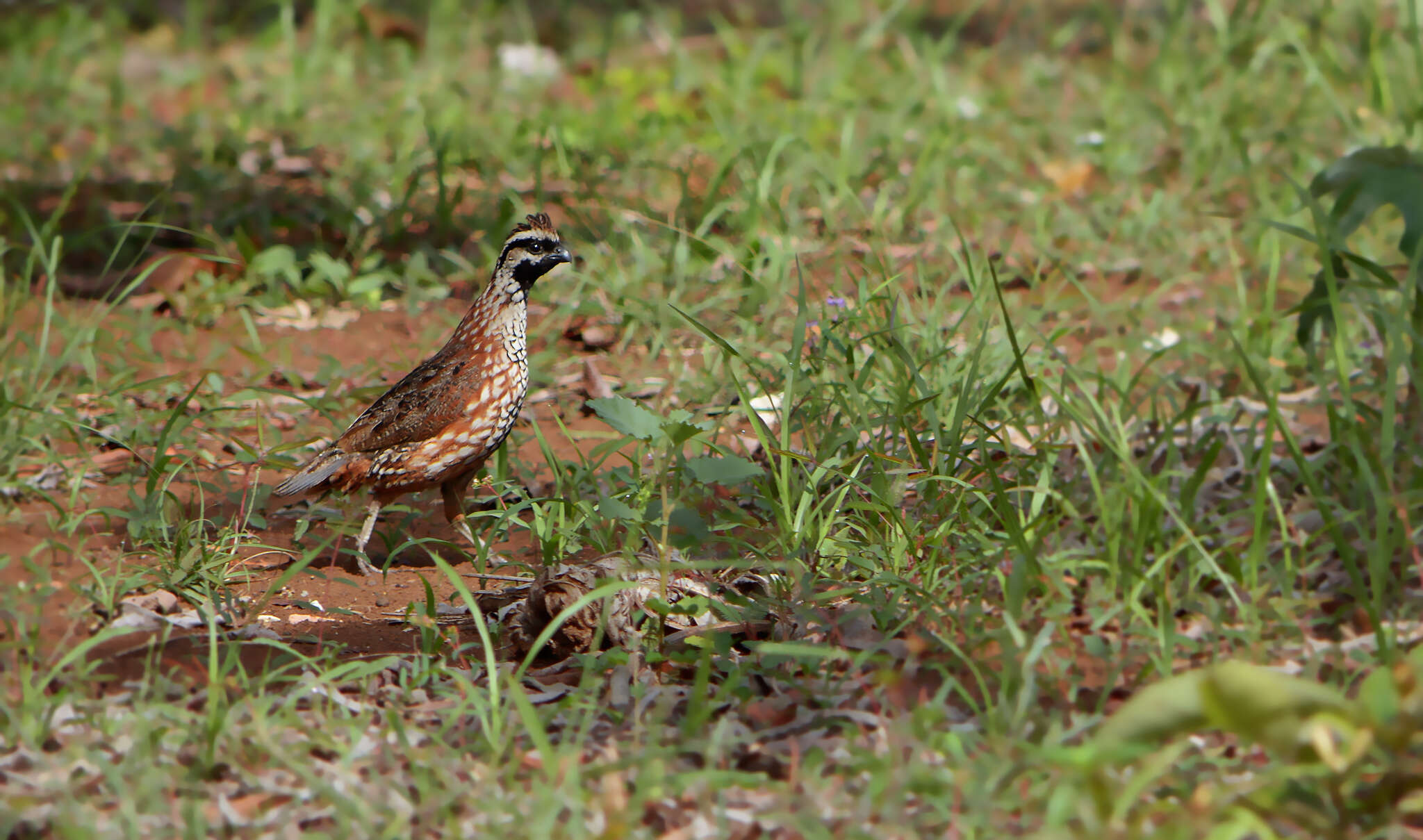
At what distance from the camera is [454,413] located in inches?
179

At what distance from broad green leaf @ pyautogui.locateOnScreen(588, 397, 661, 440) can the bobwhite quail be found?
802 mm

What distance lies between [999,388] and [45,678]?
252 cm

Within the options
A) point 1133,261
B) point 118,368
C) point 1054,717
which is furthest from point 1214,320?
point 118,368

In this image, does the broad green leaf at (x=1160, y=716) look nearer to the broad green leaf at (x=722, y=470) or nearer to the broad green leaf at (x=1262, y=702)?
the broad green leaf at (x=1262, y=702)

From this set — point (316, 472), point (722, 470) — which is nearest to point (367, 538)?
point (316, 472)

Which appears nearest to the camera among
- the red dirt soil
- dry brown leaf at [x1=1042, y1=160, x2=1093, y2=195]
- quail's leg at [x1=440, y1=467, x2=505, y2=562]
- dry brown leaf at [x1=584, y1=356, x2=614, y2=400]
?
the red dirt soil

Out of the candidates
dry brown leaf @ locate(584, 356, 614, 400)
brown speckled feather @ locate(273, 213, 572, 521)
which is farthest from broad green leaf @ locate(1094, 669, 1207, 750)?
dry brown leaf @ locate(584, 356, 614, 400)

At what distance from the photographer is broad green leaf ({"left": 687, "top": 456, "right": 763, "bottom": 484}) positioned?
3.73 metres

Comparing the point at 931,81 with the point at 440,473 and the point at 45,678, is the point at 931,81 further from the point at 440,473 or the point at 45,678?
the point at 45,678

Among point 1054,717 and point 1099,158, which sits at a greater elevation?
point 1099,158

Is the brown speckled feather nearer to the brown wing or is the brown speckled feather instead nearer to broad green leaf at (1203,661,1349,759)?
the brown wing

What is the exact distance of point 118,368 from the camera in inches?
226

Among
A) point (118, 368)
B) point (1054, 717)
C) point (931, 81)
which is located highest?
point (931, 81)

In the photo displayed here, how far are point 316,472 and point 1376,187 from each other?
3243 millimetres
